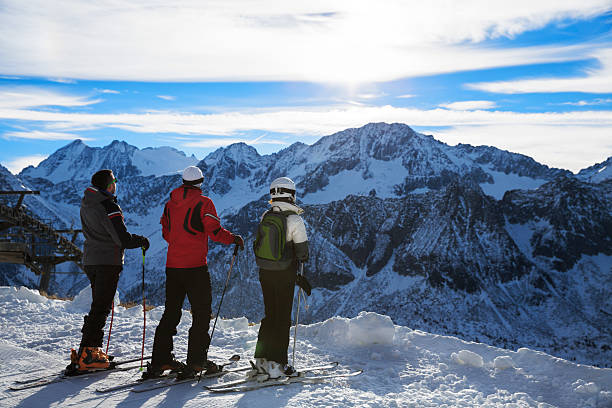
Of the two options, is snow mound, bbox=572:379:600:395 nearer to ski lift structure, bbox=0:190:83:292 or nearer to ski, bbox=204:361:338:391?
ski, bbox=204:361:338:391

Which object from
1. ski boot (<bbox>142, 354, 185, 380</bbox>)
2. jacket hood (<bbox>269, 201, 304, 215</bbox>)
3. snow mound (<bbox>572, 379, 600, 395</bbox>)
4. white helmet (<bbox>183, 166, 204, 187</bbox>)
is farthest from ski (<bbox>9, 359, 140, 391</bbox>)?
snow mound (<bbox>572, 379, 600, 395</bbox>)

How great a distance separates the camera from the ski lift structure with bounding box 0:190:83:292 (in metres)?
24.3

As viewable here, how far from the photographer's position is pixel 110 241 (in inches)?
300

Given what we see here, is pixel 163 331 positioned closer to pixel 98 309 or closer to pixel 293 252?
pixel 98 309

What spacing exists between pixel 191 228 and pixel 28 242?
81.8 ft

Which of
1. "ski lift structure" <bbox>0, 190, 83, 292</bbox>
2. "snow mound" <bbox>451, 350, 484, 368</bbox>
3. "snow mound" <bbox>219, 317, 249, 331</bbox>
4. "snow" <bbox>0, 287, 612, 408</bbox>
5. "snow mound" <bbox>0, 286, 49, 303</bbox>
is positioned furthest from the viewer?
"ski lift structure" <bbox>0, 190, 83, 292</bbox>

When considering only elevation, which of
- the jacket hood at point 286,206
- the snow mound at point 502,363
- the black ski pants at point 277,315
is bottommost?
the snow mound at point 502,363

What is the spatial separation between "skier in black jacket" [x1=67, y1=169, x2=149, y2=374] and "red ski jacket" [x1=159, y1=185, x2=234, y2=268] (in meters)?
0.58

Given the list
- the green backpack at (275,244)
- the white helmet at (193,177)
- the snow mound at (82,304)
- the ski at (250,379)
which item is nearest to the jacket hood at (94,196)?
the white helmet at (193,177)

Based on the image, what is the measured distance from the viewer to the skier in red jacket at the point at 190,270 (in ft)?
24.3

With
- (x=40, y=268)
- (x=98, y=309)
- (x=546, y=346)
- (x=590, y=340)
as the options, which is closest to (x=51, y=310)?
(x=98, y=309)

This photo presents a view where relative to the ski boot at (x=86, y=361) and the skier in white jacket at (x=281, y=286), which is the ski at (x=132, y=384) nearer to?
the ski boot at (x=86, y=361)

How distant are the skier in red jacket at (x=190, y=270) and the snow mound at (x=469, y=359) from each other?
4544 mm

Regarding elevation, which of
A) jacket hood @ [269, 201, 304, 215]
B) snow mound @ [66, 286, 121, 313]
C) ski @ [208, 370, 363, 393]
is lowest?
snow mound @ [66, 286, 121, 313]
